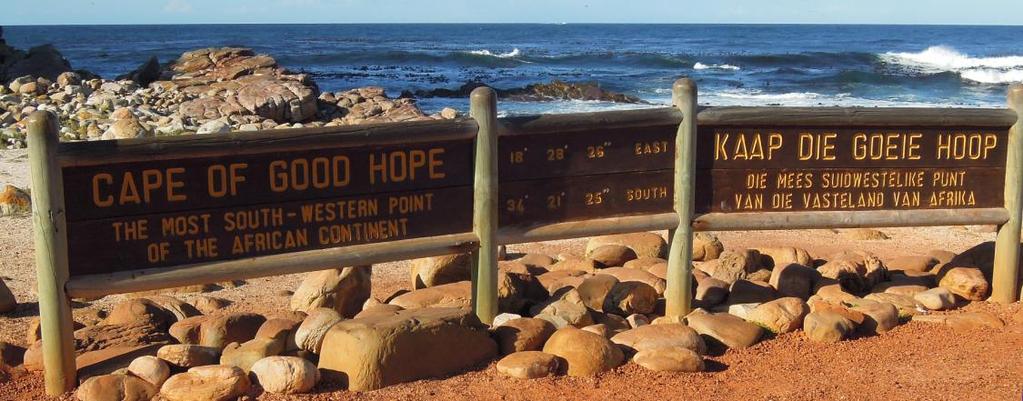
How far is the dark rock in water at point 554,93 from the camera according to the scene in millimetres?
35938

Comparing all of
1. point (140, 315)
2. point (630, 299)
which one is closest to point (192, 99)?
point (140, 315)

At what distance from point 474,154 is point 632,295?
1401mm

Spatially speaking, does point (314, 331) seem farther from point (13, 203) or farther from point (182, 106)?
point (182, 106)

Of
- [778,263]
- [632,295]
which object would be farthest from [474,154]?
[778,263]

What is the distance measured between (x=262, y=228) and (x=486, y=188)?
3.83 ft

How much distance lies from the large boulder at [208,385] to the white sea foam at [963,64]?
4328 cm


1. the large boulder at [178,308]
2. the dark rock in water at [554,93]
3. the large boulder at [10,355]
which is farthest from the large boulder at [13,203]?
the dark rock in water at [554,93]

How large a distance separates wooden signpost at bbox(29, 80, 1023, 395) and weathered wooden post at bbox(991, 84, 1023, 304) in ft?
0.03

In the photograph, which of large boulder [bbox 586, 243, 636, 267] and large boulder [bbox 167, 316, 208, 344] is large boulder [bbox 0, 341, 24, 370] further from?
large boulder [bbox 586, 243, 636, 267]

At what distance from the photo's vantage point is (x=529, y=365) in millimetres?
5227

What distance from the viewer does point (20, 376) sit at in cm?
538

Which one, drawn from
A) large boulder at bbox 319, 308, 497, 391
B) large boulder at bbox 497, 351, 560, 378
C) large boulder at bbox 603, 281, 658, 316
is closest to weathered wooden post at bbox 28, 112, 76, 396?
large boulder at bbox 319, 308, 497, 391

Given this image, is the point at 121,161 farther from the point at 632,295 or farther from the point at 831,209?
the point at 831,209

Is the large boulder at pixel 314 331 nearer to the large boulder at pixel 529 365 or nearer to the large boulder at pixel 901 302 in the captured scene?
the large boulder at pixel 529 365
